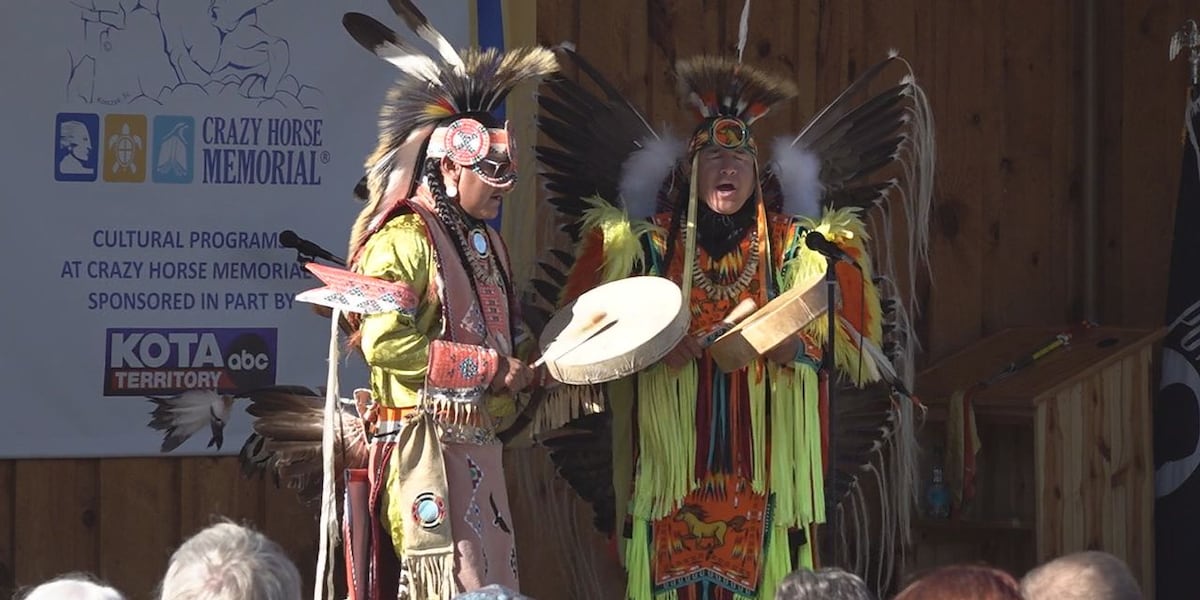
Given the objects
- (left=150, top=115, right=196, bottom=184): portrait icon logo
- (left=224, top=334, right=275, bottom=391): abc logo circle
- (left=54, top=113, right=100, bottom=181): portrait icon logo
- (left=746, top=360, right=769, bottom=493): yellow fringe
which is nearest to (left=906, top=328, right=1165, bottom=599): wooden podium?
(left=746, top=360, right=769, bottom=493): yellow fringe

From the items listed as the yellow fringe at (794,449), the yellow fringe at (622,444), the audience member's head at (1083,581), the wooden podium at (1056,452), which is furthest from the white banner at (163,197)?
the audience member's head at (1083,581)

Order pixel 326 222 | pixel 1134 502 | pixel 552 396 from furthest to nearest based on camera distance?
pixel 1134 502
pixel 326 222
pixel 552 396

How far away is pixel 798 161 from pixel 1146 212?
1.69 meters

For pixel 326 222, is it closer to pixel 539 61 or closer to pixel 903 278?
pixel 539 61

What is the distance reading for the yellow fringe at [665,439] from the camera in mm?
4082

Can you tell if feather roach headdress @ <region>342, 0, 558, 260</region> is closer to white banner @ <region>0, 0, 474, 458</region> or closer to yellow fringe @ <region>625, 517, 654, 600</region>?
white banner @ <region>0, 0, 474, 458</region>

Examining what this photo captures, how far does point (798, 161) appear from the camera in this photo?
431 cm

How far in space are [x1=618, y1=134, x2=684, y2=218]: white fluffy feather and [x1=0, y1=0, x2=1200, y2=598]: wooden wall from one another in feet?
1.99

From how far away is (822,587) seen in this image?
2.28 m

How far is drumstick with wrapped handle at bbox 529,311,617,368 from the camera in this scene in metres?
3.62

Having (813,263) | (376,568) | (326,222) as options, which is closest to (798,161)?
(813,263)

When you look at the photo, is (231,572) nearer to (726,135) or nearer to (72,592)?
(72,592)

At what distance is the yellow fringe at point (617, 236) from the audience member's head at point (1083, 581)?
1.67 metres

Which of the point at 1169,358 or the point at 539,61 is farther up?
the point at 539,61
